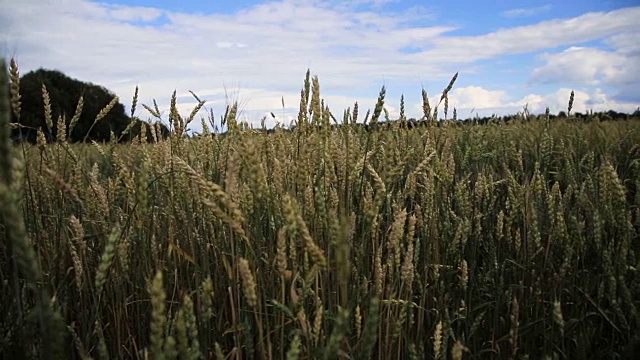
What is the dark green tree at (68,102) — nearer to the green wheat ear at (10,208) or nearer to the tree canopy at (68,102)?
the tree canopy at (68,102)

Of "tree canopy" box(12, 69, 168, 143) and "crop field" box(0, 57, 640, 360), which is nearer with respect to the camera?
"crop field" box(0, 57, 640, 360)

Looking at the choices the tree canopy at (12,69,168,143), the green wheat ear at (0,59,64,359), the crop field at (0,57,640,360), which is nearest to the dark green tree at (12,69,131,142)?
the tree canopy at (12,69,168,143)

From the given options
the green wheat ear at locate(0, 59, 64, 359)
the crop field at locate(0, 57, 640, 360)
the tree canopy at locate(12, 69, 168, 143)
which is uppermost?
the tree canopy at locate(12, 69, 168, 143)

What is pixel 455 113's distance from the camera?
144 inches

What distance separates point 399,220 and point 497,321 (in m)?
0.78

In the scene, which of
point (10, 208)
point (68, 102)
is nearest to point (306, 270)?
point (10, 208)

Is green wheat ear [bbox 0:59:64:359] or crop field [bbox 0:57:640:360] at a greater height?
green wheat ear [bbox 0:59:64:359]

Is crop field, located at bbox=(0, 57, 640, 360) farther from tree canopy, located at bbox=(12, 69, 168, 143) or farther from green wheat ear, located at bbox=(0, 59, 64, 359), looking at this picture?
tree canopy, located at bbox=(12, 69, 168, 143)

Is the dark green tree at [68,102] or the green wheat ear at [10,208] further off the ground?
the dark green tree at [68,102]

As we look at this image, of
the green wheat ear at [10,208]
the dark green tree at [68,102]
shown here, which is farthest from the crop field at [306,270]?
the dark green tree at [68,102]

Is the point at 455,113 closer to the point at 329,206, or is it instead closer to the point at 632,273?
the point at 632,273

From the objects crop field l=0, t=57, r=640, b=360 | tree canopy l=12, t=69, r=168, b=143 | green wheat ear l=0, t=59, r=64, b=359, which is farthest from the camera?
tree canopy l=12, t=69, r=168, b=143

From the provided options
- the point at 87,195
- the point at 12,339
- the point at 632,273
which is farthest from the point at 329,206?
the point at 632,273

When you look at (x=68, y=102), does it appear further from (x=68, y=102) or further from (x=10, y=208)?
(x=10, y=208)
